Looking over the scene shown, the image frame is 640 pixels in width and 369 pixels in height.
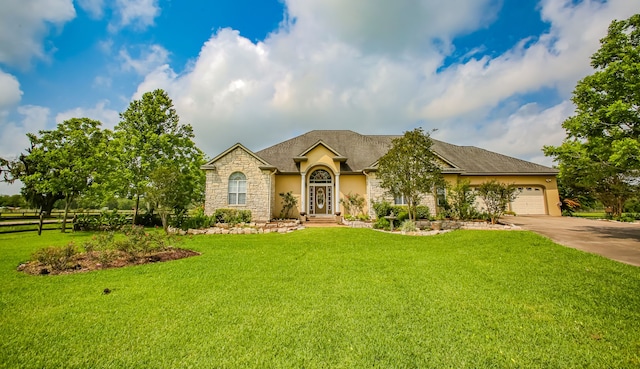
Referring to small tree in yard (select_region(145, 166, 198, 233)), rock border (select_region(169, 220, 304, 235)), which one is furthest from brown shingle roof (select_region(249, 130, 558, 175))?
small tree in yard (select_region(145, 166, 198, 233))

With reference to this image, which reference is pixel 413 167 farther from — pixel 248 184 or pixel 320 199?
pixel 248 184

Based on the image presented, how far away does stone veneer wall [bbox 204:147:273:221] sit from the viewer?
18.0 m

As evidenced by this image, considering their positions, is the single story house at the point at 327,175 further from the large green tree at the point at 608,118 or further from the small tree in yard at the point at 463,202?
the large green tree at the point at 608,118

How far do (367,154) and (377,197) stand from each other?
491cm

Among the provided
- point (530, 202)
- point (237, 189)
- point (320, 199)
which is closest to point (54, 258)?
point (237, 189)

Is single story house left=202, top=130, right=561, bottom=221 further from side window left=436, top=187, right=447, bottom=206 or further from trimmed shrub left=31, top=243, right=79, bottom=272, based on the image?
trimmed shrub left=31, top=243, right=79, bottom=272

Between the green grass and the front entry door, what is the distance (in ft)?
42.6

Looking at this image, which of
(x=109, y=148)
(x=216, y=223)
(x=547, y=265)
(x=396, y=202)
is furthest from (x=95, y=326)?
(x=109, y=148)

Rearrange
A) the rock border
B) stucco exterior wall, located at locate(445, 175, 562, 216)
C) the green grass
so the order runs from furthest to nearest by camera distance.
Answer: stucco exterior wall, located at locate(445, 175, 562, 216) → the rock border → the green grass

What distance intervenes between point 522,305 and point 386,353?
283 cm

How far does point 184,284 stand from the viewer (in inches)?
209

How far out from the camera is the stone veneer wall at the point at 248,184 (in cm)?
1795

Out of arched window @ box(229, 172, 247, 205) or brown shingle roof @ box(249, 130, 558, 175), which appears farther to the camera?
brown shingle roof @ box(249, 130, 558, 175)

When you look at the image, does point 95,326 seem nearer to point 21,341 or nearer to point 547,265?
point 21,341
